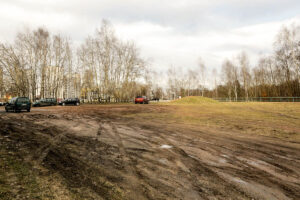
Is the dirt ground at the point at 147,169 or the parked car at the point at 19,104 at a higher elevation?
the parked car at the point at 19,104

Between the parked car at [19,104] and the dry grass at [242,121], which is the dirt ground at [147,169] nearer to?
the dry grass at [242,121]

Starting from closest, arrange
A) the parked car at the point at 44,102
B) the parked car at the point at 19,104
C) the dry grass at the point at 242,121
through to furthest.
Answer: the dry grass at the point at 242,121
the parked car at the point at 19,104
the parked car at the point at 44,102

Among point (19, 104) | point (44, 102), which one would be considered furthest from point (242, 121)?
point (44, 102)

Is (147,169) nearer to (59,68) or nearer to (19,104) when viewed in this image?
(19,104)

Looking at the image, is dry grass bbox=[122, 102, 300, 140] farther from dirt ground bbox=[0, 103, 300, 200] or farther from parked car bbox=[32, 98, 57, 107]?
parked car bbox=[32, 98, 57, 107]

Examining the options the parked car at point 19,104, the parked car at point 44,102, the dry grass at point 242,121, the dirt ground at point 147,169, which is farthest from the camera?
the parked car at point 44,102

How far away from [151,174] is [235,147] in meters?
3.74

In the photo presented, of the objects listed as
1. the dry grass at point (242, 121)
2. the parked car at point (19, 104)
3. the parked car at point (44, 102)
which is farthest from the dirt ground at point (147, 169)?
the parked car at point (44, 102)

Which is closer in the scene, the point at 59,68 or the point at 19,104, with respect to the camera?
the point at 19,104

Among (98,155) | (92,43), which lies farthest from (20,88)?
(98,155)

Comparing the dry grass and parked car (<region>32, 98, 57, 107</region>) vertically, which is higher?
parked car (<region>32, 98, 57, 107</region>)

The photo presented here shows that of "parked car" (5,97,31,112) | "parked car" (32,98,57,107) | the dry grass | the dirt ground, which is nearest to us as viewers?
the dirt ground

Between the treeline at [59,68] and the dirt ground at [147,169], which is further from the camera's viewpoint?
the treeline at [59,68]

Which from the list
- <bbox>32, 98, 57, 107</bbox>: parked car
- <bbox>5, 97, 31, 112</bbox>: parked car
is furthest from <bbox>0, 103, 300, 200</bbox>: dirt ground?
<bbox>32, 98, 57, 107</bbox>: parked car
